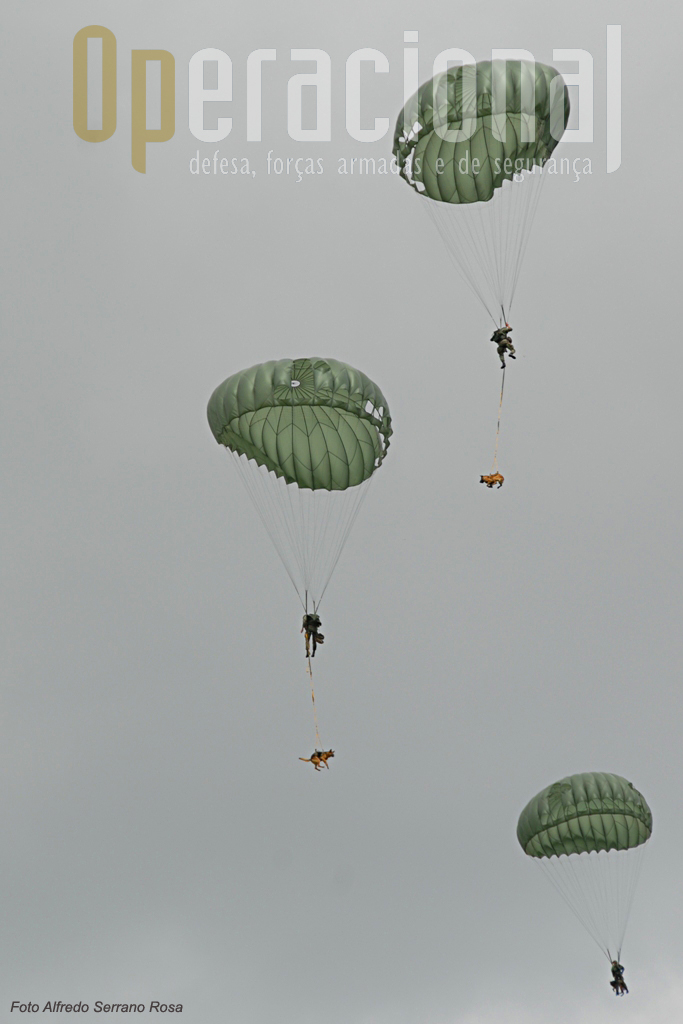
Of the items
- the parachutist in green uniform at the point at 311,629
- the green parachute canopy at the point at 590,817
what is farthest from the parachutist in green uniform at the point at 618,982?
the parachutist in green uniform at the point at 311,629

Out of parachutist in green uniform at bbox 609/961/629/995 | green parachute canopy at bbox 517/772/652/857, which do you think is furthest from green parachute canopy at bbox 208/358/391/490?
parachutist in green uniform at bbox 609/961/629/995

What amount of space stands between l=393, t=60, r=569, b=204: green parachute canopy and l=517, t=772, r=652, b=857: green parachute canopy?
16451 mm

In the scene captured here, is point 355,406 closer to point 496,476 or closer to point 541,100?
point 496,476

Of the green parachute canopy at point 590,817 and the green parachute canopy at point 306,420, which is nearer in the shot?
the green parachute canopy at point 306,420

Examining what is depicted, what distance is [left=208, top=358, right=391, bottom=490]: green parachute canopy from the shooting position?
26.3 m

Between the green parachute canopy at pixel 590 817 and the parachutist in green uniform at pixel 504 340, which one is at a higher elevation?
the parachutist in green uniform at pixel 504 340

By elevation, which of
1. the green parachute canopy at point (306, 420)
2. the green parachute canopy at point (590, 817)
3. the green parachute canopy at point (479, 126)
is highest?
the green parachute canopy at point (479, 126)

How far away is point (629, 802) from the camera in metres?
32.5

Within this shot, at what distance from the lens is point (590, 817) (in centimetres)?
3250

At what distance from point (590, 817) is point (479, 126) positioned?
1877 centimetres

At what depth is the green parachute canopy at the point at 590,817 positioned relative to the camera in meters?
32.3

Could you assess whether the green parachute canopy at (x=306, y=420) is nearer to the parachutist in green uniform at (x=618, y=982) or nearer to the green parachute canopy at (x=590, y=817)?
the green parachute canopy at (x=590, y=817)

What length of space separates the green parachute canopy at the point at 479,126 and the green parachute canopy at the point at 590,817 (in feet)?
54.0

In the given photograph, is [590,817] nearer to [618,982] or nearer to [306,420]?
[618,982]
